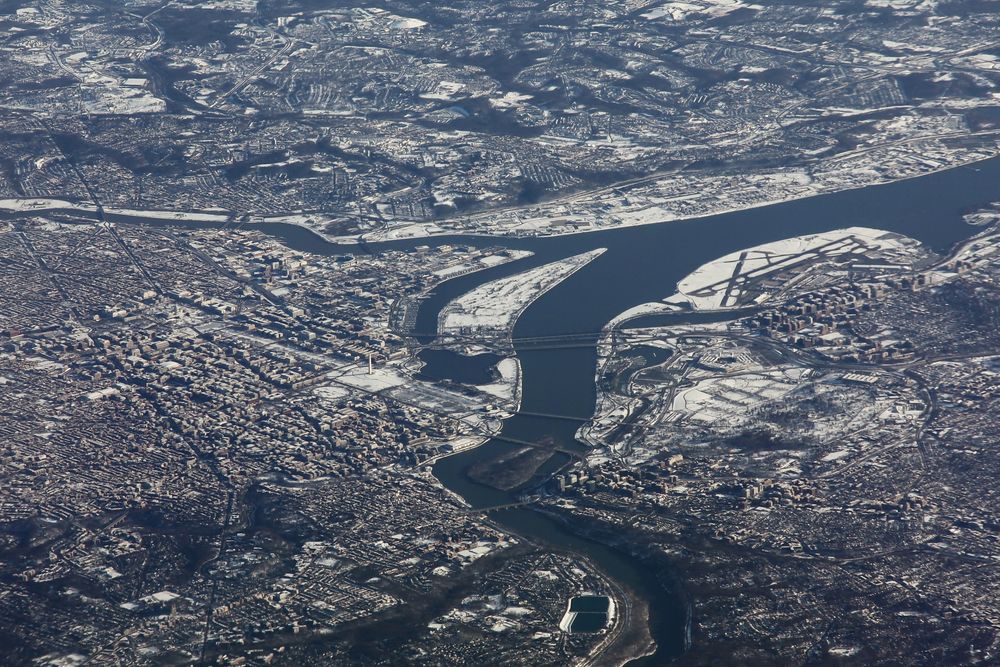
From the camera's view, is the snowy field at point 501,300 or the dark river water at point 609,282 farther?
the snowy field at point 501,300

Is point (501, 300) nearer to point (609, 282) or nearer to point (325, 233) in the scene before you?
point (609, 282)

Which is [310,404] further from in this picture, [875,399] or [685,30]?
[685,30]

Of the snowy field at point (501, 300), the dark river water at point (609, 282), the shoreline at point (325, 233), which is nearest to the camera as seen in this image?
the dark river water at point (609, 282)

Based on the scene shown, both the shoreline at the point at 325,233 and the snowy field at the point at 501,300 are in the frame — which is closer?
the snowy field at the point at 501,300

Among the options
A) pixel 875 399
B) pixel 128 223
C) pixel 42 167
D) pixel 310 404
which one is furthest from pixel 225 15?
pixel 875 399

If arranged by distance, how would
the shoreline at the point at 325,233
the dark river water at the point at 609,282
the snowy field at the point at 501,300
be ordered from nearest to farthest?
the dark river water at the point at 609,282
the snowy field at the point at 501,300
the shoreline at the point at 325,233

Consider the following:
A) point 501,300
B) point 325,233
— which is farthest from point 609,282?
point 325,233

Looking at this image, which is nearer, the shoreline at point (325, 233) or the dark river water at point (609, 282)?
the dark river water at point (609, 282)

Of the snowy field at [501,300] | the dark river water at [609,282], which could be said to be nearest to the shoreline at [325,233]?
the dark river water at [609,282]

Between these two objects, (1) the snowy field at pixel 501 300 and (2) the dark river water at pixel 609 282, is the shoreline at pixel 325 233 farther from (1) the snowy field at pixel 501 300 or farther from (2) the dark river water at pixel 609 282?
(1) the snowy field at pixel 501 300
